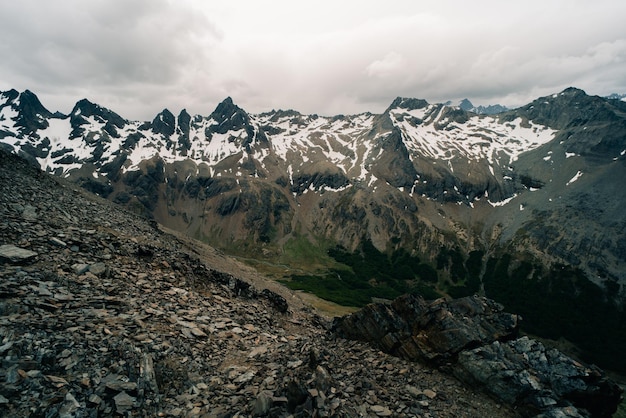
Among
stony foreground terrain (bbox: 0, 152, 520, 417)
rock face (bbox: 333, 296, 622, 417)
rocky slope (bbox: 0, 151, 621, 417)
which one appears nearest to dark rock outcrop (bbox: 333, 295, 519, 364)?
rock face (bbox: 333, 296, 622, 417)

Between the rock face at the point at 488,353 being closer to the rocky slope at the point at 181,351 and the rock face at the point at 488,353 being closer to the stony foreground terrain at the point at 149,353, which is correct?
the rocky slope at the point at 181,351

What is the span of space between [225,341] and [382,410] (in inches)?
422

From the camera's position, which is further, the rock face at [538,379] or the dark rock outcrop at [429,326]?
the dark rock outcrop at [429,326]

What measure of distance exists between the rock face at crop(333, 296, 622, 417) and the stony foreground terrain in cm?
112

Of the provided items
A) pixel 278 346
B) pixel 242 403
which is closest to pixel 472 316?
pixel 278 346

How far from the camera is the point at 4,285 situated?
16688mm

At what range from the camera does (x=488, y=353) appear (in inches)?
830

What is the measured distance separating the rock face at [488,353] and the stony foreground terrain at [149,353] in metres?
1.12

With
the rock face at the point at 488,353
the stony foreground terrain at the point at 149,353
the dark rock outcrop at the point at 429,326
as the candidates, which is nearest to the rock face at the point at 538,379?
the rock face at the point at 488,353

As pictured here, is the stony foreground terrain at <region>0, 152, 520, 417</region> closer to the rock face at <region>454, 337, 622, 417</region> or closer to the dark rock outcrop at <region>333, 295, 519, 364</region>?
the rock face at <region>454, 337, 622, 417</region>

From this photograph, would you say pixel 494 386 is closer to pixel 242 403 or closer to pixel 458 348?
pixel 458 348

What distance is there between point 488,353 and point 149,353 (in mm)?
20717

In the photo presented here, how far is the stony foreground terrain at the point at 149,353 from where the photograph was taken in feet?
44.4

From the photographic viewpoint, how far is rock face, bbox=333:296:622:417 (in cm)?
1900
